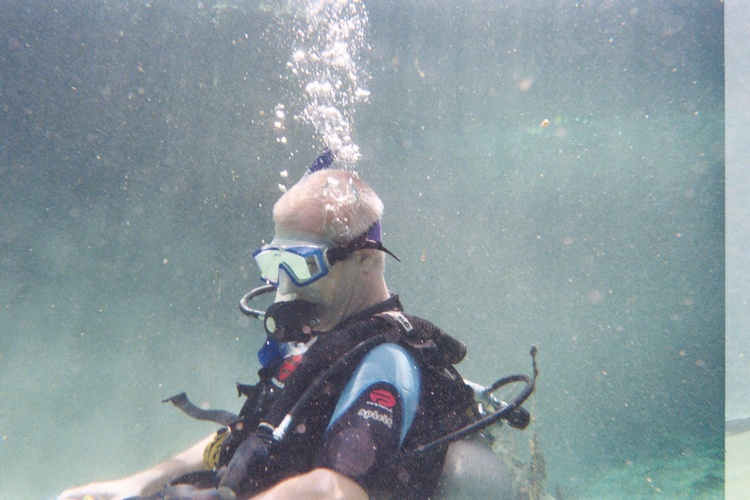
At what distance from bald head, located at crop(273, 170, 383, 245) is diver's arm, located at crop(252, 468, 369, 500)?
91cm

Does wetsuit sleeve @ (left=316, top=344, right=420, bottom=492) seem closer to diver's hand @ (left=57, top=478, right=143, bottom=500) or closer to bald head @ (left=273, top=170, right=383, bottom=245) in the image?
bald head @ (left=273, top=170, right=383, bottom=245)

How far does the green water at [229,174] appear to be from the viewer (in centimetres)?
1088

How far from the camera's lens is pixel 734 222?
3972 centimetres

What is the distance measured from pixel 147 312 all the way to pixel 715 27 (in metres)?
21.5

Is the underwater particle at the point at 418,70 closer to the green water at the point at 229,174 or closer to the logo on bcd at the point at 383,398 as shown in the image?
the green water at the point at 229,174

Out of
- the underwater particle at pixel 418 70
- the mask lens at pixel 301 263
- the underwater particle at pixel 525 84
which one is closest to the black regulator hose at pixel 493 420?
the mask lens at pixel 301 263

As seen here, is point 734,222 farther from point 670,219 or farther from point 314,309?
point 314,309

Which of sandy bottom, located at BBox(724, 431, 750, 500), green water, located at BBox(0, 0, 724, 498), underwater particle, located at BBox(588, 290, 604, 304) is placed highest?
green water, located at BBox(0, 0, 724, 498)

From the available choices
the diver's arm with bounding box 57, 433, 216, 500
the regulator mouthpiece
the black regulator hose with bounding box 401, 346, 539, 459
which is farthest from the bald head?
the diver's arm with bounding box 57, 433, 216, 500

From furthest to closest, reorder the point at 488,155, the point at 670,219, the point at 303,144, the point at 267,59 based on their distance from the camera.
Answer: the point at 670,219
the point at 488,155
the point at 303,144
the point at 267,59

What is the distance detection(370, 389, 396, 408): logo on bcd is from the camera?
1.20 metres

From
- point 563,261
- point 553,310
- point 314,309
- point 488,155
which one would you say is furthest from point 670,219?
point 314,309

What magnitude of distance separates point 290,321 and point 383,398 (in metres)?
0.61

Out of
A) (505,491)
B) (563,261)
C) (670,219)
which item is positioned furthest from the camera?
(563,261)
